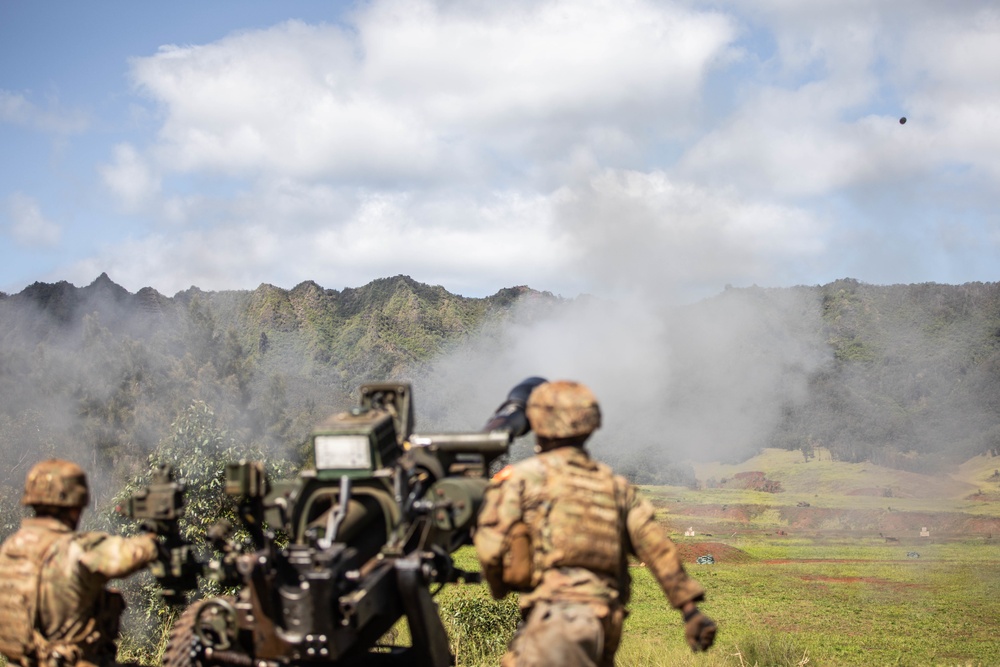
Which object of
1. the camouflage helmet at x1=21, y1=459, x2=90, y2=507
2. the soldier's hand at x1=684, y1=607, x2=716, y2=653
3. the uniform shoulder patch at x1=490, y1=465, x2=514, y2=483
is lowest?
the soldier's hand at x1=684, y1=607, x2=716, y2=653

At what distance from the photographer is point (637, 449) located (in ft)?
291

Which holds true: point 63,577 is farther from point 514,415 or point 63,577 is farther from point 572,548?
point 514,415

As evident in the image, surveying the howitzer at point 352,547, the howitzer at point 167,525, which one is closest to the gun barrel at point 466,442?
the howitzer at point 352,547

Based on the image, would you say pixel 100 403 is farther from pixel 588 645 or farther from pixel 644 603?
pixel 588 645

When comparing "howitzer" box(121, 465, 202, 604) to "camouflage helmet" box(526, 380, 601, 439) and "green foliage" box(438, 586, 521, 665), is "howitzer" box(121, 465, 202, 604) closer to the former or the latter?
"camouflage helmet" box(526, 380, 601, 439)

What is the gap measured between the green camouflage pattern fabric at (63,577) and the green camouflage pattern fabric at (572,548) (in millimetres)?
2119

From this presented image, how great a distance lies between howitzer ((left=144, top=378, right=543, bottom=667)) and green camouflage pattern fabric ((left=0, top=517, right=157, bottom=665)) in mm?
615

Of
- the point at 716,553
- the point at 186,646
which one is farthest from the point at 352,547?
the point at 716,553

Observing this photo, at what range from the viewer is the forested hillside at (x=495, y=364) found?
44.2 m

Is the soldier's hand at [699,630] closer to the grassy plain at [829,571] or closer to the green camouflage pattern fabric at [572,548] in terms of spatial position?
the green camouflage pattern fabric at [572,548]

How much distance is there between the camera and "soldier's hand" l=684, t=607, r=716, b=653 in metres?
5.46

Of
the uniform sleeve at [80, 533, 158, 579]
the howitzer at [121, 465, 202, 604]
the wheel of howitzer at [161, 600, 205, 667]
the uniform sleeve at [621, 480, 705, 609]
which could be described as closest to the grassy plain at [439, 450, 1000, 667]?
the uniform sleeve at [621, 480, 705, 609]

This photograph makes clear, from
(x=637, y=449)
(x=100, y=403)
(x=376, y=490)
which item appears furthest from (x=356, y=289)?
(x=376, y=490)

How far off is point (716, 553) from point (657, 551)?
5897 centimetres
